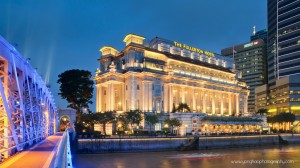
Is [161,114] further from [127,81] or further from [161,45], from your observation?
[161,45]

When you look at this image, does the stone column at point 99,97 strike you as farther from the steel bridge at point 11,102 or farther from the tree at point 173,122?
the steel bridge at point 11,102

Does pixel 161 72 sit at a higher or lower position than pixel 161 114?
higher

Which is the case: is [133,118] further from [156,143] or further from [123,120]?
[156,143]

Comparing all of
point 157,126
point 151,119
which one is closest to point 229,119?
point 157,126

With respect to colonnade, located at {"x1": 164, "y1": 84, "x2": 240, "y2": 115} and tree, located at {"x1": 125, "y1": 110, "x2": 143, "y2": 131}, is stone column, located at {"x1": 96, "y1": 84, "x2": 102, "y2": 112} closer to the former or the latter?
colonnade, located at {"x1": 164, "y1": 84, "x2": 240, "y2": 115}

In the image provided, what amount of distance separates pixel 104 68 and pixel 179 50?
4095 cm

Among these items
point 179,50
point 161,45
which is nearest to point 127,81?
point 161,45

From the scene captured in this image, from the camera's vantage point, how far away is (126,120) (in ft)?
388

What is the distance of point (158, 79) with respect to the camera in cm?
14912

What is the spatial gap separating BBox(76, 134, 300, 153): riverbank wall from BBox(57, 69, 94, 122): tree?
34573 millimetres

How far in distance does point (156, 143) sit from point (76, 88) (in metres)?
39.8

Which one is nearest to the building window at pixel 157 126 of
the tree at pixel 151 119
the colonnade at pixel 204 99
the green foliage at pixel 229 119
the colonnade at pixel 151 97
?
the colonnade at pixel 151 97

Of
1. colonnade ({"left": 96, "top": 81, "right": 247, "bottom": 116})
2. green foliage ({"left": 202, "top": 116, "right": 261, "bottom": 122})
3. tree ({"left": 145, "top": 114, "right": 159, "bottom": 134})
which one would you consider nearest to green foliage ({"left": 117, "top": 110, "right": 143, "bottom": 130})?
tree ({"left": 145, "top": 114, "right": 159, "bottom": 134})

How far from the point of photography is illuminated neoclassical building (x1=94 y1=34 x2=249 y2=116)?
14362cm
